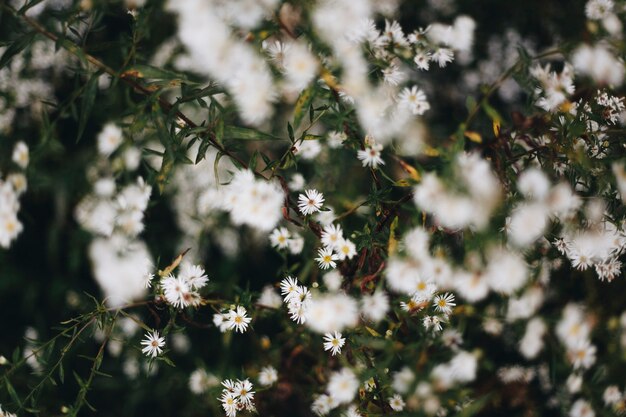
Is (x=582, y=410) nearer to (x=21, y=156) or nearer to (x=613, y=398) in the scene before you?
(x=613, y=398)

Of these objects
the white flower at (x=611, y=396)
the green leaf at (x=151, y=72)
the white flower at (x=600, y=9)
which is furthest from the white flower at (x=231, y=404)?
the white flower at (x=600, y=9)

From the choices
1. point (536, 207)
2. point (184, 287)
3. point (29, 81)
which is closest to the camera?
point (536, 207)

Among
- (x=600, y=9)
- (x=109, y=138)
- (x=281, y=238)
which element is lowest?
(x=281, y=238)

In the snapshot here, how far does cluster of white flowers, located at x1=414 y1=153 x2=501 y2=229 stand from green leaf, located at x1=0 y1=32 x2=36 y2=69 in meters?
0.87

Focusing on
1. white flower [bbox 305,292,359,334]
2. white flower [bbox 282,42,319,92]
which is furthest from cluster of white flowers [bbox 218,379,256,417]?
white flower [bbox 282,42,319,92]

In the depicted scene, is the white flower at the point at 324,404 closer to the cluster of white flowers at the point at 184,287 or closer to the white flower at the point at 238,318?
the white flower at the point at 238,318

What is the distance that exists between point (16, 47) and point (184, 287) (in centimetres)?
62

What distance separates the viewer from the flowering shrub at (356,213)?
0.83 meters

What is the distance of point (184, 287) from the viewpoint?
0.92 meters

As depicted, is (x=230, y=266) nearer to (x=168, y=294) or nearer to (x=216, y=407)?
(x=216, y=407)

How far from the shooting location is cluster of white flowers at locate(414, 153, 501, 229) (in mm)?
684

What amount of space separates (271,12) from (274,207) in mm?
366

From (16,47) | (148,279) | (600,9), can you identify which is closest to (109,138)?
(16,47)

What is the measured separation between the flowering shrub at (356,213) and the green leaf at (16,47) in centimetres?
1
